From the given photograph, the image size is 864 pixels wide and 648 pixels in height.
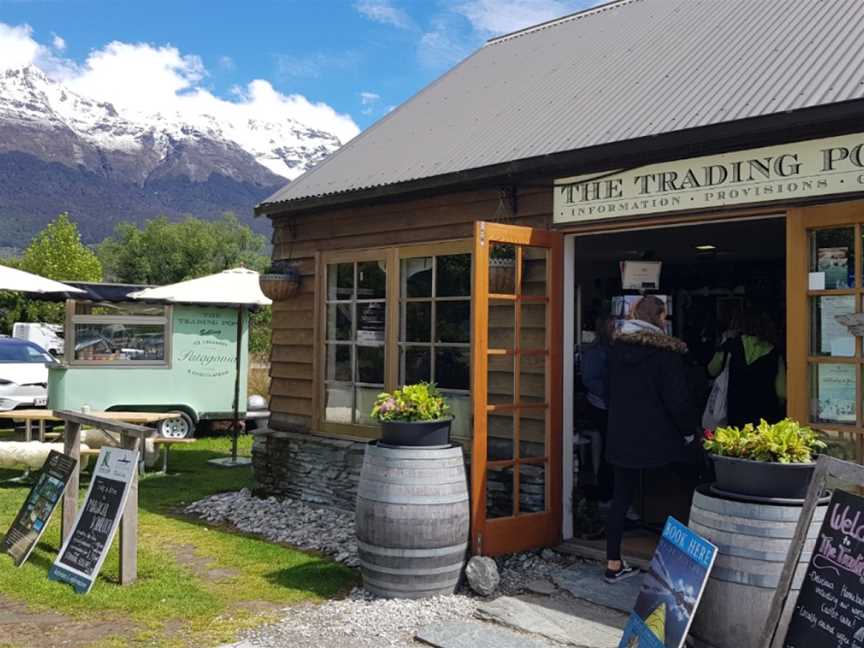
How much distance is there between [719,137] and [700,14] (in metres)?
3.35

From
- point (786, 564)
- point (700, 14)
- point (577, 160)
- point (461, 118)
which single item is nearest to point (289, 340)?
point (461, 118)

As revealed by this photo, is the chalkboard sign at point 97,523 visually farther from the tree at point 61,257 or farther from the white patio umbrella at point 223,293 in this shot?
the tree at point 61,257

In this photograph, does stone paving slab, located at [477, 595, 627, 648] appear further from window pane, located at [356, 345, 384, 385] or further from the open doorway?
window pane, located at [356, 345, 384, 385]

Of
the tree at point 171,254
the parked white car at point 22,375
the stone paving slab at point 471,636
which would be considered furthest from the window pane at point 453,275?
the tree at point 171,254

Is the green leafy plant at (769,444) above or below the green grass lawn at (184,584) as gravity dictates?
above

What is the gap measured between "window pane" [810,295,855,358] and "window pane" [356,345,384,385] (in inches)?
141

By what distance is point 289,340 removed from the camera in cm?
831

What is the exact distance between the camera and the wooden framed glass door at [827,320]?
4.53 m

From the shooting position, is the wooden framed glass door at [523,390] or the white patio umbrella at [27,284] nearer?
the wooden framed glass door at [523,390]

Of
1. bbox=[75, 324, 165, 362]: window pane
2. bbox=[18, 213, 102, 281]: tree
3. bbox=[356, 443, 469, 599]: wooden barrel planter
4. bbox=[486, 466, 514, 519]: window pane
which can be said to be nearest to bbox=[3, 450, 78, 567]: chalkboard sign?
bbox=[356, 443, 469, 599]: wooden barrel planter

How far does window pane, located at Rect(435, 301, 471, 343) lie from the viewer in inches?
256

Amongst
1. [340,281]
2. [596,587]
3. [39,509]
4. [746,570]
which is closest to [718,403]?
[596,587]

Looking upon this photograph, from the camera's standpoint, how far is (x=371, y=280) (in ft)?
24.3

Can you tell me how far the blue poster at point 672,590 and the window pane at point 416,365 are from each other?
330 cm
